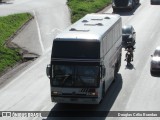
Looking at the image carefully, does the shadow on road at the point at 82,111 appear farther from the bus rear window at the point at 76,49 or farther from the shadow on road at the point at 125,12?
the shadow on road at the point at 125,12

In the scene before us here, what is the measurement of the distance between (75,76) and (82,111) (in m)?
2.21

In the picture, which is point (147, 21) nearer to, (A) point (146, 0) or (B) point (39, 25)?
(B) point (39, 25)

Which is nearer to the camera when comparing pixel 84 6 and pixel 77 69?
pixel 77 69

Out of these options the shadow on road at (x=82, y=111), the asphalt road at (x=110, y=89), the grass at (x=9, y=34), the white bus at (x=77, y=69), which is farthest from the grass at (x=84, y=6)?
the white bus at (x=77, y=69)

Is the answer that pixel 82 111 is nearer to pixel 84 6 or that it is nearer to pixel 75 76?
pixel 75 76

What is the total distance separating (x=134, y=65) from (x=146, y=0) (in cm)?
3700

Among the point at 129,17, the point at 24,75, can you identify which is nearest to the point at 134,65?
the point at 24,75

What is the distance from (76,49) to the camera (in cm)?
2420

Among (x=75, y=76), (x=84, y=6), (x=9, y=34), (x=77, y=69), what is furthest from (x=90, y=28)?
(x=84, y=6)

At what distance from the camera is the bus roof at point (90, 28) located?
970 inches

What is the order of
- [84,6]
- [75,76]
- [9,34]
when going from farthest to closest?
[84,6] < [9,34] < [75,76]

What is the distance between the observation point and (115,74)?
99.6 feet

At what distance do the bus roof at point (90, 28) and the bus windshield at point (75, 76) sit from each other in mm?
1633

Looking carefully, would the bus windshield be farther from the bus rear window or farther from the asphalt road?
the asphalt road
